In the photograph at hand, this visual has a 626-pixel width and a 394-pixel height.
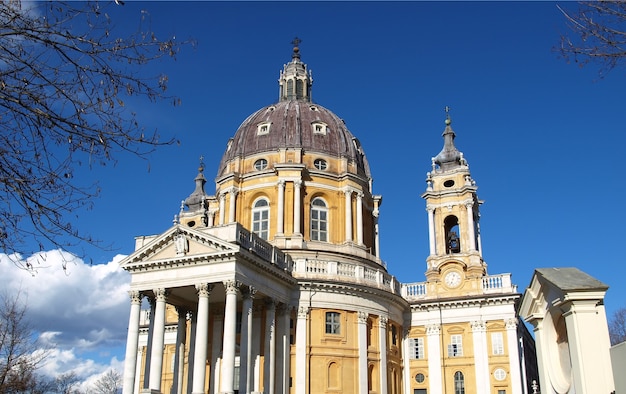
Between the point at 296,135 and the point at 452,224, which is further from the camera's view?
the point at 452,224

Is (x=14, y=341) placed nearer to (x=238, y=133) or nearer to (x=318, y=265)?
(x=318, y=265)

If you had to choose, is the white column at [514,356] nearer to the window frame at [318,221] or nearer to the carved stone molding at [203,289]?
the window frame at [318,221]

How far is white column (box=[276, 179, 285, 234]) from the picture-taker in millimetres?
42531

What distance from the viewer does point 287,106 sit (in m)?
49.5

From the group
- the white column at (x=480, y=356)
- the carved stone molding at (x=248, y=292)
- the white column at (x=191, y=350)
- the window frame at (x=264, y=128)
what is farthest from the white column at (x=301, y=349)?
the window frame at (x=264, y=128)

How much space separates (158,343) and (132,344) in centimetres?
169

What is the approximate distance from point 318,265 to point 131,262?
A: 1115cm

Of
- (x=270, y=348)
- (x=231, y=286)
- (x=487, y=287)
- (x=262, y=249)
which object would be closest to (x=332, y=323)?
(x=270, y=348)

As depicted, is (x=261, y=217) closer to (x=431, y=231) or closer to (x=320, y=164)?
(x=320, y=164)

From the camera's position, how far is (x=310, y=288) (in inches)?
1508

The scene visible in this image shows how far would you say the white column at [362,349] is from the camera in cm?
3809

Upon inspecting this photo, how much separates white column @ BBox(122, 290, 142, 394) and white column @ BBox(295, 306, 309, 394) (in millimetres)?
8964

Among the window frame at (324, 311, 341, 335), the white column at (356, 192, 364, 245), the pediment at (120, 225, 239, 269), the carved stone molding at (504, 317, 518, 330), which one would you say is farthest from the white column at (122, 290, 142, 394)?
the carved stone molding at (504, 317, 518, 330)

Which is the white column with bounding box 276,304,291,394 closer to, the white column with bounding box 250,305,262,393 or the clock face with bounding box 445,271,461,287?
the white column with bounding box 250,305,262,393
